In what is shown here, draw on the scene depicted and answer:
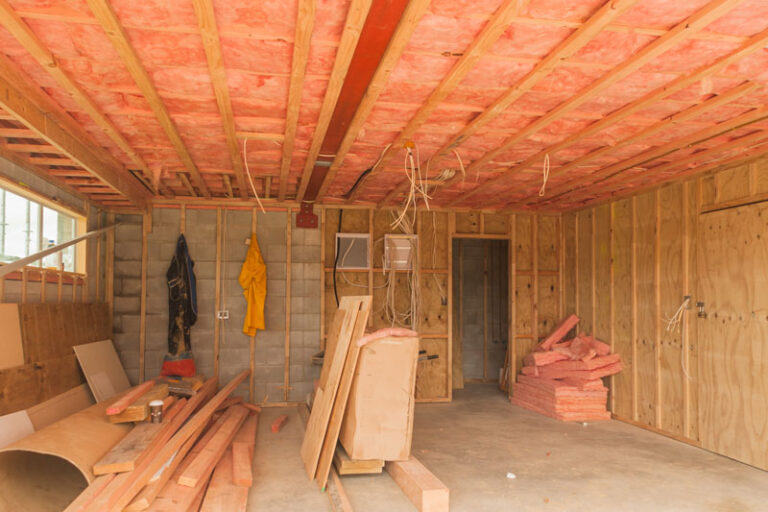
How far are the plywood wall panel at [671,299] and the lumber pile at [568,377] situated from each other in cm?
81

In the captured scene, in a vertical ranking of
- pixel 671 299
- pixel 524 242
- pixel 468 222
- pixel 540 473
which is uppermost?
pixel 468 222

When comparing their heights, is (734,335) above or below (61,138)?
below

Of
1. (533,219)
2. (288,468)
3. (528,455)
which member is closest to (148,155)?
(288,468)

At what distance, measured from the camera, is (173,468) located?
401 cm

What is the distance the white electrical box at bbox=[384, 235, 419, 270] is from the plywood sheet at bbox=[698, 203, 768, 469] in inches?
138

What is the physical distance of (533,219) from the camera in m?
8.12

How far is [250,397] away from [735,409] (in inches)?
213

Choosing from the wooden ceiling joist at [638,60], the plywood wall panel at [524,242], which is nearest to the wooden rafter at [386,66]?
the wooden ceiling joist at [638,60]

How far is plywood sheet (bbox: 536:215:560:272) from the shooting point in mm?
8164

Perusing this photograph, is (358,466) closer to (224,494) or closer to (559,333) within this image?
(224,494)

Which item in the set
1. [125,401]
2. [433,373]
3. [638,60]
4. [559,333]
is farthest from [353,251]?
[638,60]

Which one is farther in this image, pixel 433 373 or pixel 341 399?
pixel 433 373

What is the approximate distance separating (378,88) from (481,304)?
270 inches

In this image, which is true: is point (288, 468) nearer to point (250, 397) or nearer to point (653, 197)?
point (250, 397)
